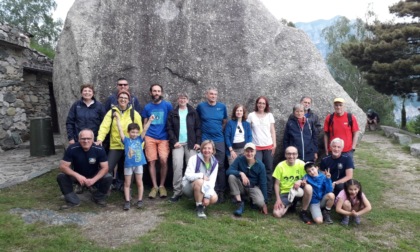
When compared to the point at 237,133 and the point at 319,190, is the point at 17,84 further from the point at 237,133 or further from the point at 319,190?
the point at 319,190

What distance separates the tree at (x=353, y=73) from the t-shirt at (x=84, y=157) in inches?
828

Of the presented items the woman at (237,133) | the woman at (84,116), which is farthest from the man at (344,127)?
the woman at (84,116)

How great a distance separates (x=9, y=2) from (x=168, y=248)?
24.4 m

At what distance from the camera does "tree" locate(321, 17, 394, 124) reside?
24.3 m

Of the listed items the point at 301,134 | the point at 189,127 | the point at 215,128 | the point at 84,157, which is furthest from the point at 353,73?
the point at 84,157

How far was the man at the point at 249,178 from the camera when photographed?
5301 mm

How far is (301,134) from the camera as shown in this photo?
5875mm

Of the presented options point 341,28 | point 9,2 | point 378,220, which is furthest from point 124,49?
point 341,28

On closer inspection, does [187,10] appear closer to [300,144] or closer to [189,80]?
[189,80]

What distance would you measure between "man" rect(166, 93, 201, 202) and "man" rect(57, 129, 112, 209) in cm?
109

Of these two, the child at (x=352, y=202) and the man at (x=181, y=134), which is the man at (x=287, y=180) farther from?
the man at (x=181, y=134)

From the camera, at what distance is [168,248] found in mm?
3891

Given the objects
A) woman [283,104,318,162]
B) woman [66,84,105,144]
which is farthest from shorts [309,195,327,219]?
woman [66,84,105,144]

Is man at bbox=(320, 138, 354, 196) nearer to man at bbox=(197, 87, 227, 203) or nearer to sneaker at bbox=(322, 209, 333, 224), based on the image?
sneaker at bbox=(322, 209, 333, 224)
